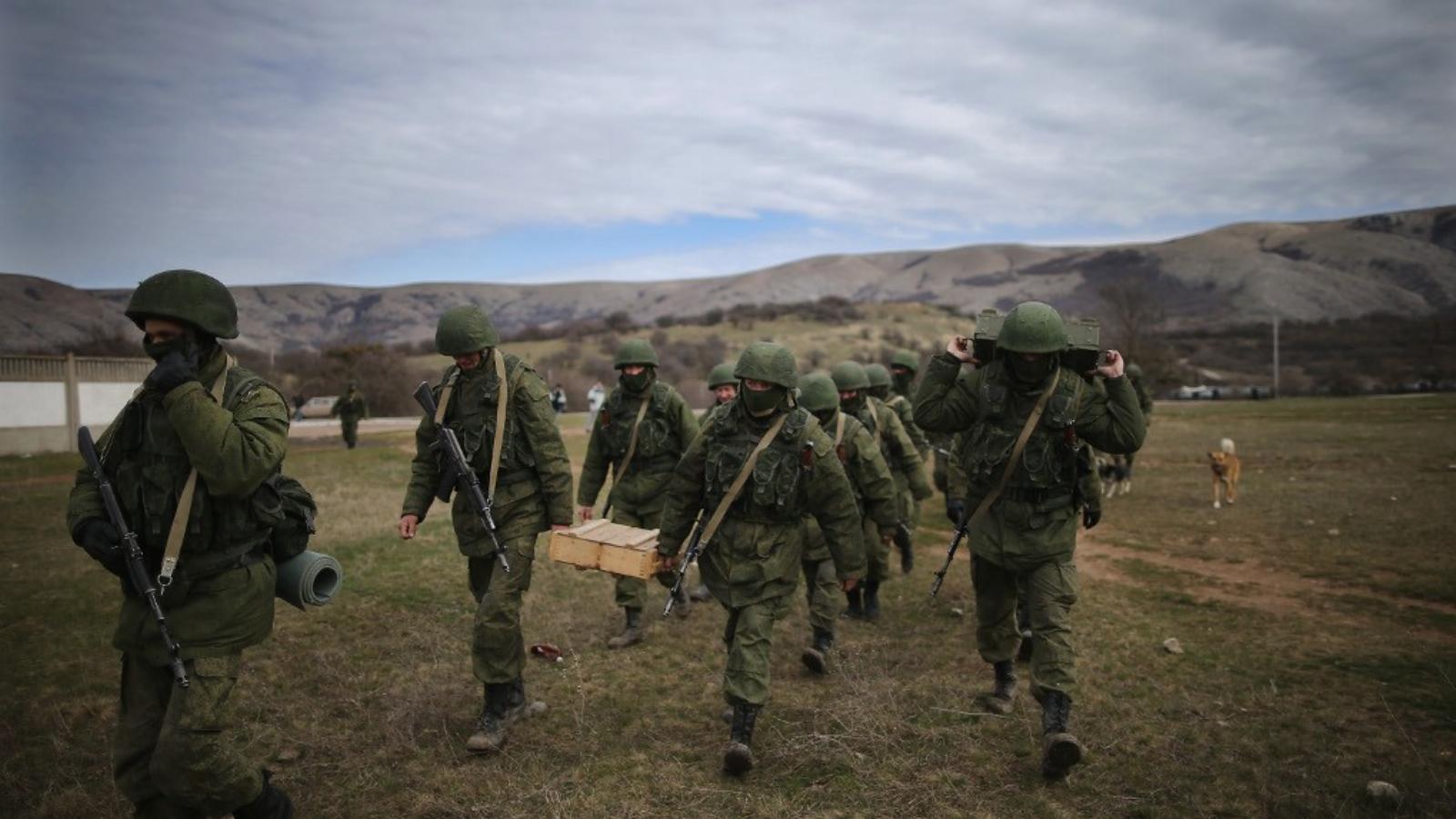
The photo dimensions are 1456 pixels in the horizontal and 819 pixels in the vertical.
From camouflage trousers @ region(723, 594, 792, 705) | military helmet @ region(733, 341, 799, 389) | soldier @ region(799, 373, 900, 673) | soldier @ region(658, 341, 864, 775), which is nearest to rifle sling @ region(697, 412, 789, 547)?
soldier @ region(658, 341, 864, 775)

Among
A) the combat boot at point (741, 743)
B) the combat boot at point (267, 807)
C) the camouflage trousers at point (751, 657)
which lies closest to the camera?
the combat boot at point (267, 807)

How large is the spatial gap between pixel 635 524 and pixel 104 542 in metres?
4.82

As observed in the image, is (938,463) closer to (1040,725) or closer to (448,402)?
(1040,725)

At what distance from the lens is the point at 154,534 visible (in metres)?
3.50

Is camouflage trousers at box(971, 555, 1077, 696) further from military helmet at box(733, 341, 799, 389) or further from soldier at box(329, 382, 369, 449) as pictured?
soldier at box(329, 382, 369, 449)

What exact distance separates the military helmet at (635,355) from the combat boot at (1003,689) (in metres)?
3.90

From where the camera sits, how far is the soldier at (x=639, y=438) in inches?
307

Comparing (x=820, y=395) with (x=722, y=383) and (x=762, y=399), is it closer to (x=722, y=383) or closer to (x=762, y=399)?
(x=722, y=383)

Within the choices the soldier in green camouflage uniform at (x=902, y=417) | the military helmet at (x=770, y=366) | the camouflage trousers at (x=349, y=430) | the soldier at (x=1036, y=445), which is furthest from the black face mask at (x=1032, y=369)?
the camouflage trousers at (x=349, y=430)

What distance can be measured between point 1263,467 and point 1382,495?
4680 mm

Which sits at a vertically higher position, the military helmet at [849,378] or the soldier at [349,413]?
the military helmet at [849,378]

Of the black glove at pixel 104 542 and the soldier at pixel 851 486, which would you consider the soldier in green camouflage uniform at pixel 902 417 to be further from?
the black glove at pixel 104 542

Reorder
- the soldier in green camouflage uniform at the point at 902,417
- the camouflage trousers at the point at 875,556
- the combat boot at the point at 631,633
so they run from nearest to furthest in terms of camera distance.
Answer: the combat boot at the point at 631,633 → the camouflage trousers at the point at 875,556 → the soldier in green camouflage uniform at the point at 902,417

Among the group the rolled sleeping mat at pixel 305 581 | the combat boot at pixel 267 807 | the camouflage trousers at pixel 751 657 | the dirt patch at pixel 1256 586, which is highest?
the rolled sleeping mat at pixel 305 581
